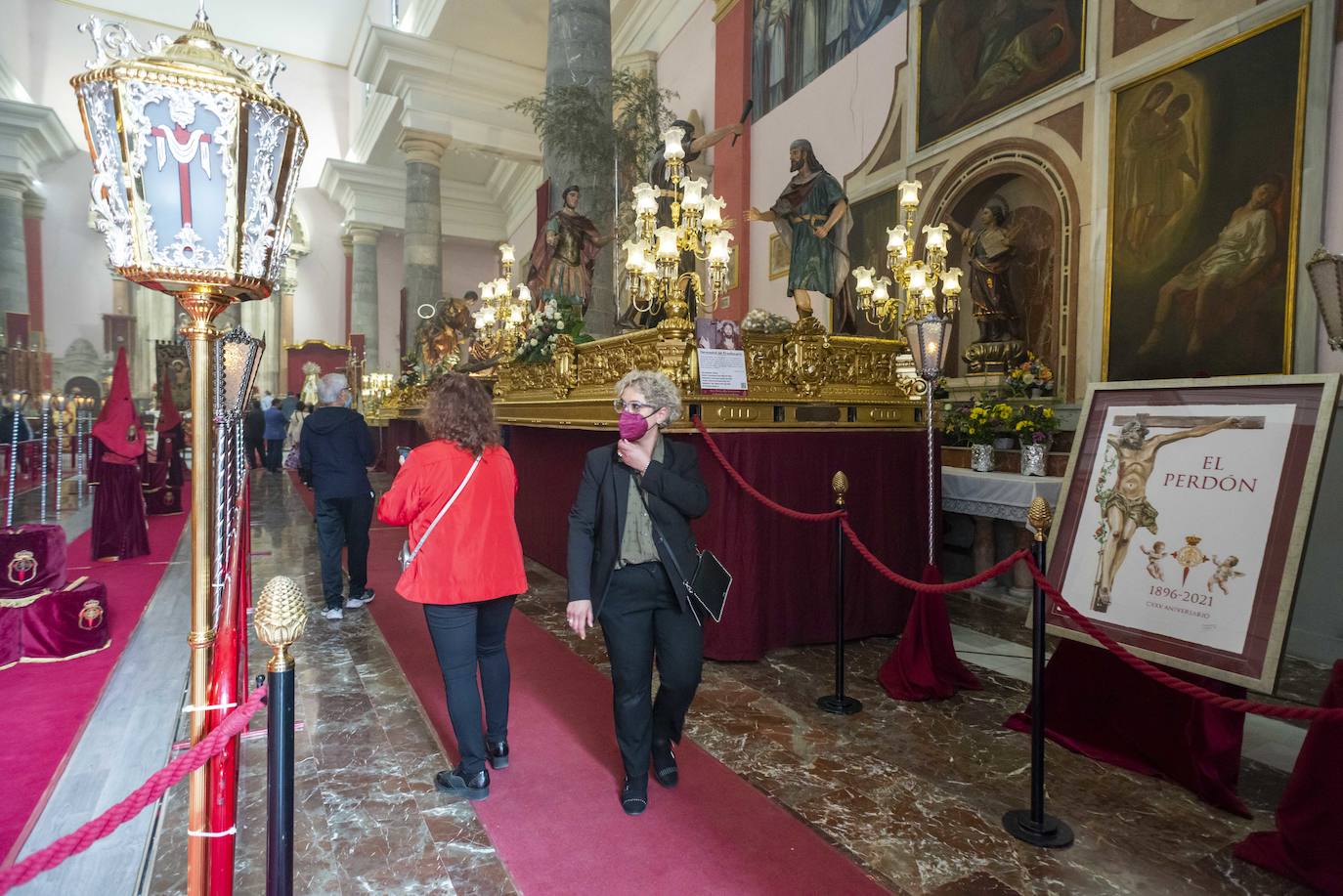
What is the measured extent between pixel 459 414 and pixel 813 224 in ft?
13.9

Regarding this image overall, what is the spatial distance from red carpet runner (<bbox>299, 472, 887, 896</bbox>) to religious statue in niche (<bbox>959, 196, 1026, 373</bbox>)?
598cm

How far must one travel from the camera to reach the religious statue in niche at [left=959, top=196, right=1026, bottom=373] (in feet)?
25.3

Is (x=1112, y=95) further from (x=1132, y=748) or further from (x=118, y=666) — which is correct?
(x=118, y=666)

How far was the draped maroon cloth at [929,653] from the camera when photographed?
164 inches

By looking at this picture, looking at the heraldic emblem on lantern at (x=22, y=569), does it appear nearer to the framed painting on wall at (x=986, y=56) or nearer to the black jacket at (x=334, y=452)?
the black jacket at (x=334, y=452)

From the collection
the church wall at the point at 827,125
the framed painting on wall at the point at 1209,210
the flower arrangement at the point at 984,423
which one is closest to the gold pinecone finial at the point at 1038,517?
the flower arrangement at the point at 984,423

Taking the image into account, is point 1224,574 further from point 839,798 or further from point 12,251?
point 12,251

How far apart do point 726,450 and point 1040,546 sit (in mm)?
2170

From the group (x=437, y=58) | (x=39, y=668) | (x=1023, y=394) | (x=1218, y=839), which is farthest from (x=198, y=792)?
(x=437, y=58)

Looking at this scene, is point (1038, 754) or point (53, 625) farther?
point (53, 625)

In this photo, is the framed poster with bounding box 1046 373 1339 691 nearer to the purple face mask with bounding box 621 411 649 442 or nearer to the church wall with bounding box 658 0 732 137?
the purple face mask with bounding box 621 411 649 442

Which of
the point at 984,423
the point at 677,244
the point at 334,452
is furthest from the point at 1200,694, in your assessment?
the point at 334,452

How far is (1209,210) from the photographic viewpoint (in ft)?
19.1

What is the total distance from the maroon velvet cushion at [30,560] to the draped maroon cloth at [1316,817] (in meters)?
6.48
